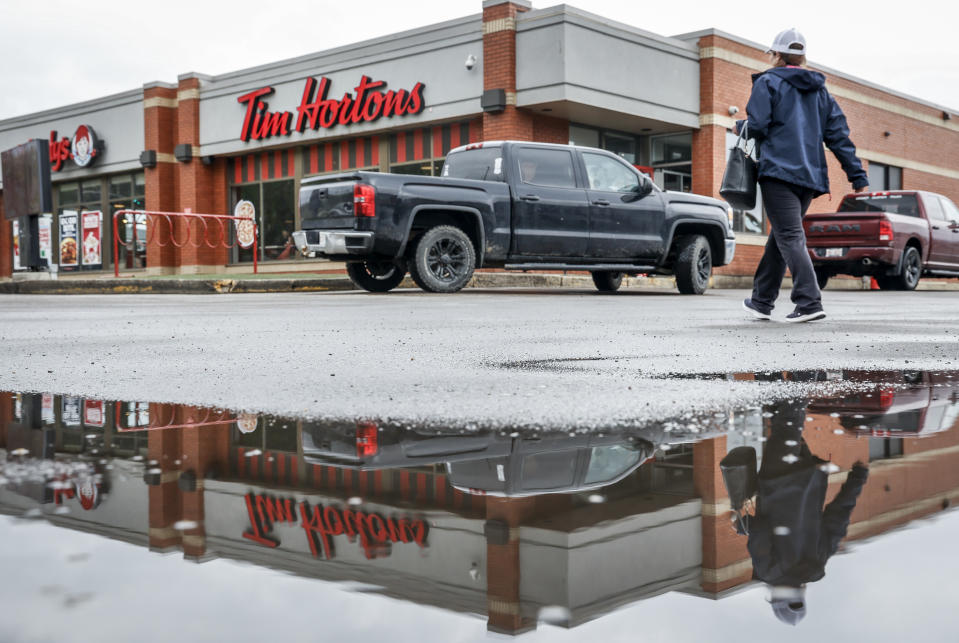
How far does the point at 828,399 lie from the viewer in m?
3.08

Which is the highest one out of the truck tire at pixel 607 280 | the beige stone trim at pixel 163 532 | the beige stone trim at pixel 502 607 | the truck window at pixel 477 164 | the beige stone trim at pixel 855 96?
the beige stone trim at pixel 855 96

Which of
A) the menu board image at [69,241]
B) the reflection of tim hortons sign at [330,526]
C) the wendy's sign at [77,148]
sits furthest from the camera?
the menu board image at [69,241]

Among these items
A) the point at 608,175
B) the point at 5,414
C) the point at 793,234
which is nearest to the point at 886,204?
the point at 608,175

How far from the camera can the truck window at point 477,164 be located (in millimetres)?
13031

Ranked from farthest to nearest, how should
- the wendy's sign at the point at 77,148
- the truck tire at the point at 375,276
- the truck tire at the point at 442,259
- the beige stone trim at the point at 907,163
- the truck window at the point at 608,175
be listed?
1. the wendy's sign at the point at 77,148
2. the beige stone trim at the point at 907,163
3. the truck tire at the point at 375,276
4. the truck window at the point at 608,175
5. the truck tire at the point at 442,259

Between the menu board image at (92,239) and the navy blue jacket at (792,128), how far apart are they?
1160 inches

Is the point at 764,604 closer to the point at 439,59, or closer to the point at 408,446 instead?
the point at 408,446

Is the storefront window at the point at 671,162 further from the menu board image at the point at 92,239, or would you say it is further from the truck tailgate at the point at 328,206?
the menu board image at the point at 92,239

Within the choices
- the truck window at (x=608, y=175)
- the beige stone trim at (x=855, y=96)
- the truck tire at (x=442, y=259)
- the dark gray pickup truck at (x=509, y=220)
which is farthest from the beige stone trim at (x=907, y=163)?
the truck tire at (x=442, y=259)

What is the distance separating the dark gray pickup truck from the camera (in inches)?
476

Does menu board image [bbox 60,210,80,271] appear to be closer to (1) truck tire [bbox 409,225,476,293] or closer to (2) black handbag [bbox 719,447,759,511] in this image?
(1) truck tire [bbox 409,225,476,293]

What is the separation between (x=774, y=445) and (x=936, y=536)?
0.72 m

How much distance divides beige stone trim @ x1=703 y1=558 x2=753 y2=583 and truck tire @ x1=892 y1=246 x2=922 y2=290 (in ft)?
58.5

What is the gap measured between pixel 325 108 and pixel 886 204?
13.7m
